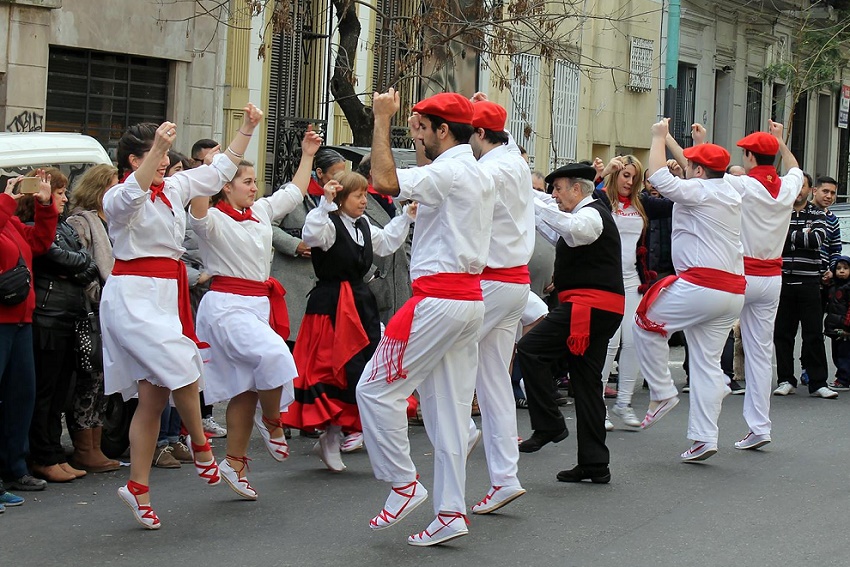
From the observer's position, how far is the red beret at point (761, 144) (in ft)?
31.0

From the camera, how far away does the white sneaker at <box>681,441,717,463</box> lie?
8.69 meters

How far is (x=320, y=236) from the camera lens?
8.27 metres

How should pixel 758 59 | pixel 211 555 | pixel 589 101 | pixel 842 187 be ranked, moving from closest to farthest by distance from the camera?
pixel 211 555 < pixel 589 101 < pixel 758 59 < pixel 842 187

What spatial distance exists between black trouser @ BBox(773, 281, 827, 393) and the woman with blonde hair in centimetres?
669

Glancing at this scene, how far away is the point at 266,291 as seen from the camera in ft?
25.4

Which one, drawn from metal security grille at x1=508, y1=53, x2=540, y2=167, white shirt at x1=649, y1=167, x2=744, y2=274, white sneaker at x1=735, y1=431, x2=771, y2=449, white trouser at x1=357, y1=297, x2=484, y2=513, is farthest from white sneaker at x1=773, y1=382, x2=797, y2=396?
metal security grille at x1=508, y1=53, x2=540, y2=167

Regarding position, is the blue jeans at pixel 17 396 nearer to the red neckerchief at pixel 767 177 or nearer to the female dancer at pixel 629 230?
the female dancer at pixel 629 230

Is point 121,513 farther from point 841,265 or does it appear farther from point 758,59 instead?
point 758,59

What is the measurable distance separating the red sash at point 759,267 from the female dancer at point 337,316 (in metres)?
2.63

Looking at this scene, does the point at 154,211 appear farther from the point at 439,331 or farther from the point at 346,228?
the point at 346,228

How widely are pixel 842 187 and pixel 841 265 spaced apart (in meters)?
25.7

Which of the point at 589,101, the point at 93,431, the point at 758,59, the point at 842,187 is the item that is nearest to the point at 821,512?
the point at 93,431

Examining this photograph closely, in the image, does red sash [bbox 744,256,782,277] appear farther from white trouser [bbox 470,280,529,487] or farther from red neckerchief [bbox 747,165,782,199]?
white trouser [bbox 470,280,529,487]

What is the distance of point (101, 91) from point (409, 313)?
999 cm
